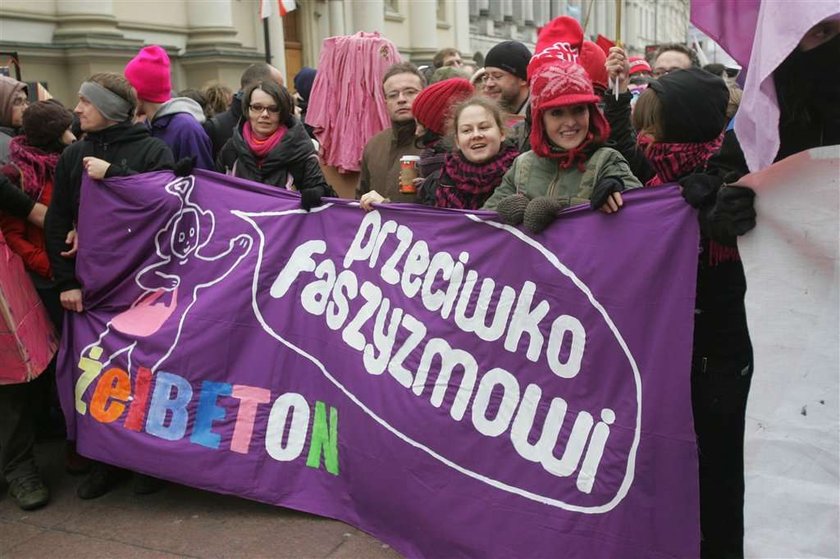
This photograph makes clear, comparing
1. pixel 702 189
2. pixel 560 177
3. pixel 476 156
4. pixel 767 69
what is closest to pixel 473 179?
pixel 476 156

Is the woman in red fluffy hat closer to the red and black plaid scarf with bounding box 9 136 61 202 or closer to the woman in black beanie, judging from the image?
the woman in black beanie

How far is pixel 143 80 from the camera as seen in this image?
17.1 ft

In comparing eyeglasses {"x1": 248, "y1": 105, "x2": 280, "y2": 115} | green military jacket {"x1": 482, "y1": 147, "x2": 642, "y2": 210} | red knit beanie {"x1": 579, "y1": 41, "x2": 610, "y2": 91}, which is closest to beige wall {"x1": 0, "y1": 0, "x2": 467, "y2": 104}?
eyeglasses {"x1": 248, "y1": 105, "x2": 280, "y2": 115}

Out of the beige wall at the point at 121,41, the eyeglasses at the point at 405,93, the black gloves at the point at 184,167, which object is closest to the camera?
the black gloves at the point at 184,167

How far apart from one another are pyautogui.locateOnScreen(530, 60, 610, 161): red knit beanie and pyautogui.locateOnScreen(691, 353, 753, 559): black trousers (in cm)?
94

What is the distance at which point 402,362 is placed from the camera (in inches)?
141

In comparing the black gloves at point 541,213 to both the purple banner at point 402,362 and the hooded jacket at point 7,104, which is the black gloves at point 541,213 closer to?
the purple banner at point 402,362

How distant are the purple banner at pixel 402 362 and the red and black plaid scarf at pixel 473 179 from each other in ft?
0.62

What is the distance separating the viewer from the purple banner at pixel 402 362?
9.86ft

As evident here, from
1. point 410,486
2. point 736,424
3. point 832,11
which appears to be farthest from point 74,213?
point 832,11

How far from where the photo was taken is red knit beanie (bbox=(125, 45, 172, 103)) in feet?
17.1

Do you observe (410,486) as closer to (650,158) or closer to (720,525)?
(720,525)

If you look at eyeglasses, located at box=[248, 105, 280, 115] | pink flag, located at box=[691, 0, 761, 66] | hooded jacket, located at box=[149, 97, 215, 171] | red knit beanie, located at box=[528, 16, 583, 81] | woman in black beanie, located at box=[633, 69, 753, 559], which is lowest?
woman in black beanie, located at box=[633, 69, 753, 559]

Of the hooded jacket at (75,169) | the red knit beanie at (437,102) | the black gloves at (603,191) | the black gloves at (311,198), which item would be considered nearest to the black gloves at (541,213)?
the black gloves at (603,191)
